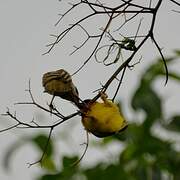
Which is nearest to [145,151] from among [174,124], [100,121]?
[174,124]

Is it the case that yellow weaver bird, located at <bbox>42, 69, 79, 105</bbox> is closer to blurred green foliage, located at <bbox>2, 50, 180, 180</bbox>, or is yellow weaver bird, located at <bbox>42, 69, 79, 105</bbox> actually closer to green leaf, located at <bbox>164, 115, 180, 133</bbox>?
blurred green foliage, located at <bbox>2, 50, 180, 180</bbox>

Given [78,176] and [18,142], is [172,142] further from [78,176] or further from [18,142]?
[18,142]

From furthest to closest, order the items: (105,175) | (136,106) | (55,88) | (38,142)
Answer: (38,142) < (136,106) < (105,175) < (55,88)

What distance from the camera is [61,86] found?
87 cm

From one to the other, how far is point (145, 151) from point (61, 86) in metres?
1.11

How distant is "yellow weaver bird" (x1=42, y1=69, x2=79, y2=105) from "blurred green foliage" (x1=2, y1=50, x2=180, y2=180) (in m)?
0.93

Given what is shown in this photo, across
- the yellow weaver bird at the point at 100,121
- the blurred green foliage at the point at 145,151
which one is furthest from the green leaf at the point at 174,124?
the yellow weaver bird at the point at 100,121

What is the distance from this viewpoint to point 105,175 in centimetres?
179

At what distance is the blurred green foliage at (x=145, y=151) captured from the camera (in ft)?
A: 6.02

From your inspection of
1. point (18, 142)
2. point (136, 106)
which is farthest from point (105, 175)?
point (18, 142)

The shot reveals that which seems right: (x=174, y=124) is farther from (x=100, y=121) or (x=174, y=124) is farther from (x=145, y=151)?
(x=100, y=121)

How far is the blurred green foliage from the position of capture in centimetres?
183

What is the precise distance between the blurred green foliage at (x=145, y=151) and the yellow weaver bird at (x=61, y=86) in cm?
93

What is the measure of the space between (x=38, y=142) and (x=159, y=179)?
444 millimetres
